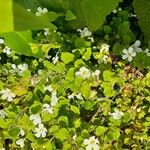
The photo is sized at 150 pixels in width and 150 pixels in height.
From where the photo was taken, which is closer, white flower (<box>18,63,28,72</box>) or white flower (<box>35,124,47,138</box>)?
white flower (<box>35,124,47,138</box>)

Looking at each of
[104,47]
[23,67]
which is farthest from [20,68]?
[104,47]

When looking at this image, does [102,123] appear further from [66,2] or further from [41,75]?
[66,2]

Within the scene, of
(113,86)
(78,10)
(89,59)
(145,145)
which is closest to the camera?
(78,10)

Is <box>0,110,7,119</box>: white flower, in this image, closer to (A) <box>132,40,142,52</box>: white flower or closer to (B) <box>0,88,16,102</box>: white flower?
(B) <box>0,88,16,102</box>: white flower

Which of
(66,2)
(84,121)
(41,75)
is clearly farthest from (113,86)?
(66,2)

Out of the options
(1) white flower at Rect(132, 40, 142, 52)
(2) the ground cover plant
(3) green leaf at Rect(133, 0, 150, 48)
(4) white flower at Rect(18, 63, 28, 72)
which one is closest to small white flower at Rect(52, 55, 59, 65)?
(2) the ground cover plant

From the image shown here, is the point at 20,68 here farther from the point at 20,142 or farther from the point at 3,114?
the point at 20,142

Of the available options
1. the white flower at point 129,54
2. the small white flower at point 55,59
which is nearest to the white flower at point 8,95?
the small white flower at point 55,59
